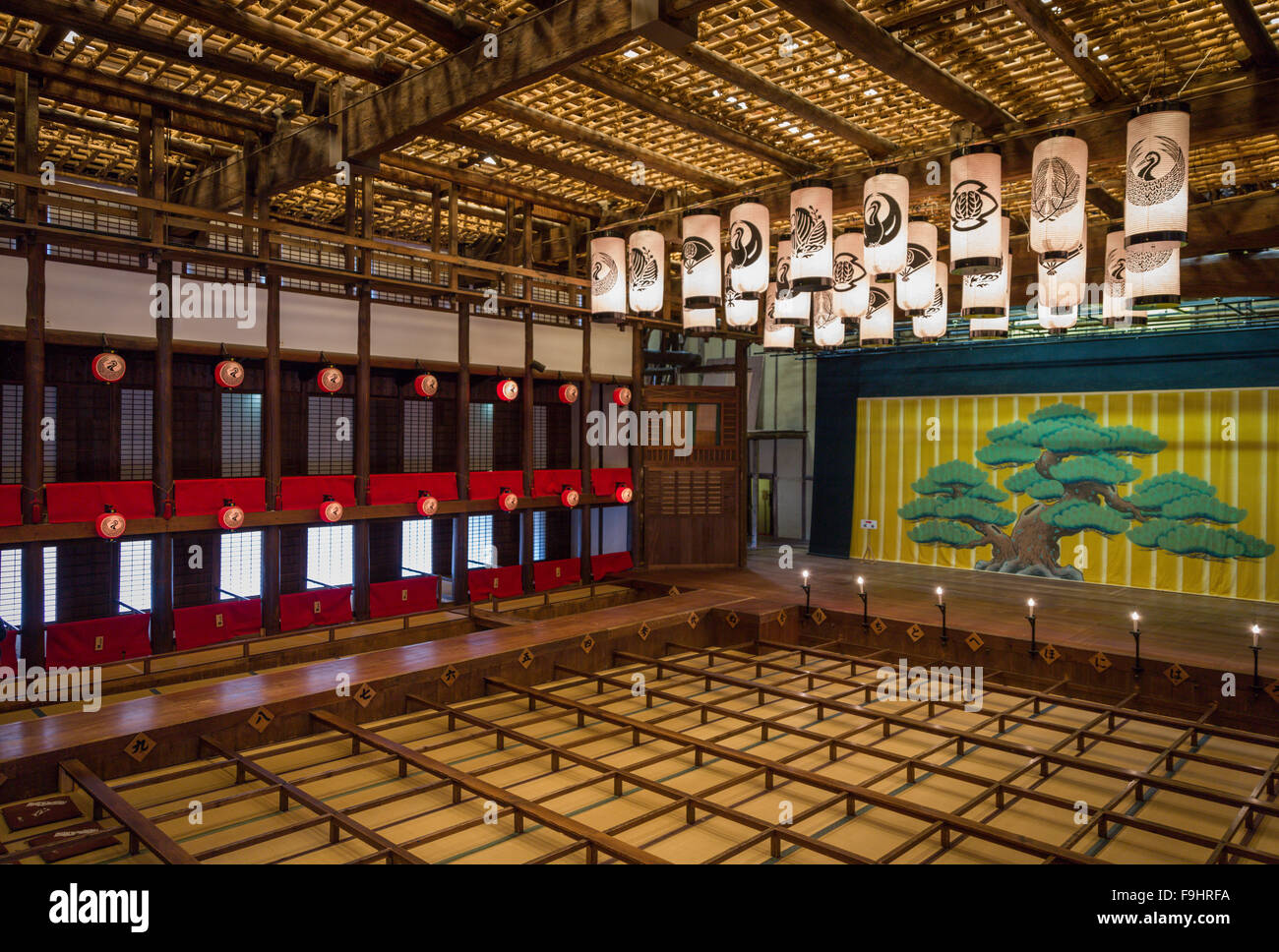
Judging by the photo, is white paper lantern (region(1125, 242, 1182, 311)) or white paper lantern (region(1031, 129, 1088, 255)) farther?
white paper lantern (region(1031, 129, 1088, 255))

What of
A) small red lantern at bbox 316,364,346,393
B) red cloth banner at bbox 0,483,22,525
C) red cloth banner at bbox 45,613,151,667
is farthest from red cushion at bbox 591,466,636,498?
red cloth banner at bbox 0,483,22,525

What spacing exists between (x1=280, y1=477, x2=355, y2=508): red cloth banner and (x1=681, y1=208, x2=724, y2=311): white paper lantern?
5177 mm

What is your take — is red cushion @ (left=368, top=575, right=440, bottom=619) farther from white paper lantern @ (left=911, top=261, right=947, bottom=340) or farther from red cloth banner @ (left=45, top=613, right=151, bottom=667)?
white paper lantern @ (left=911, top=261, right=947, bottom=340)

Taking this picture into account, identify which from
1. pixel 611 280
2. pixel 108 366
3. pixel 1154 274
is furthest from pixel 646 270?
pixel 108 366

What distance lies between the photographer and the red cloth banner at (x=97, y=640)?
8133mm

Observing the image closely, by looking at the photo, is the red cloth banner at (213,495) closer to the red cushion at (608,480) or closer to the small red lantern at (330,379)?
the small red lantern at (330,379)

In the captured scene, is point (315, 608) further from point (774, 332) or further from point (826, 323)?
point (826, 323)

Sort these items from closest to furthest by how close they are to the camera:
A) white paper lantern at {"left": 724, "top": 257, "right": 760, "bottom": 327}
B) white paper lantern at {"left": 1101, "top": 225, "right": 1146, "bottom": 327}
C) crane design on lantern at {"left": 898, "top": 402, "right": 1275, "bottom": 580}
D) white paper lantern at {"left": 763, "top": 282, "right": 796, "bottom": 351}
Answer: white paper lantern at {"left": 1101, "top": 225, "right": 1146, "bottom": 327}, white paper lantern at {"left": 724, "top": 257, "right": 760, "bottom": 327}, white paper lantern at {"left": 763, "top": 282, "right": 796, "bottom": 351}, crane design on lantern at {"left": 898, "top": 402, "right": 1275, "bottom": 580}

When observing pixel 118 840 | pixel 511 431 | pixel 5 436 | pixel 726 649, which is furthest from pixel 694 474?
pixel 118 840

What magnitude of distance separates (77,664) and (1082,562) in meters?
14.3

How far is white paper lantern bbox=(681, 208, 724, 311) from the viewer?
6.98 meters

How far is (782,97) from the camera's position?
6.32 meters

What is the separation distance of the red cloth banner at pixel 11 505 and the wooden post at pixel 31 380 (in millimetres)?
38
